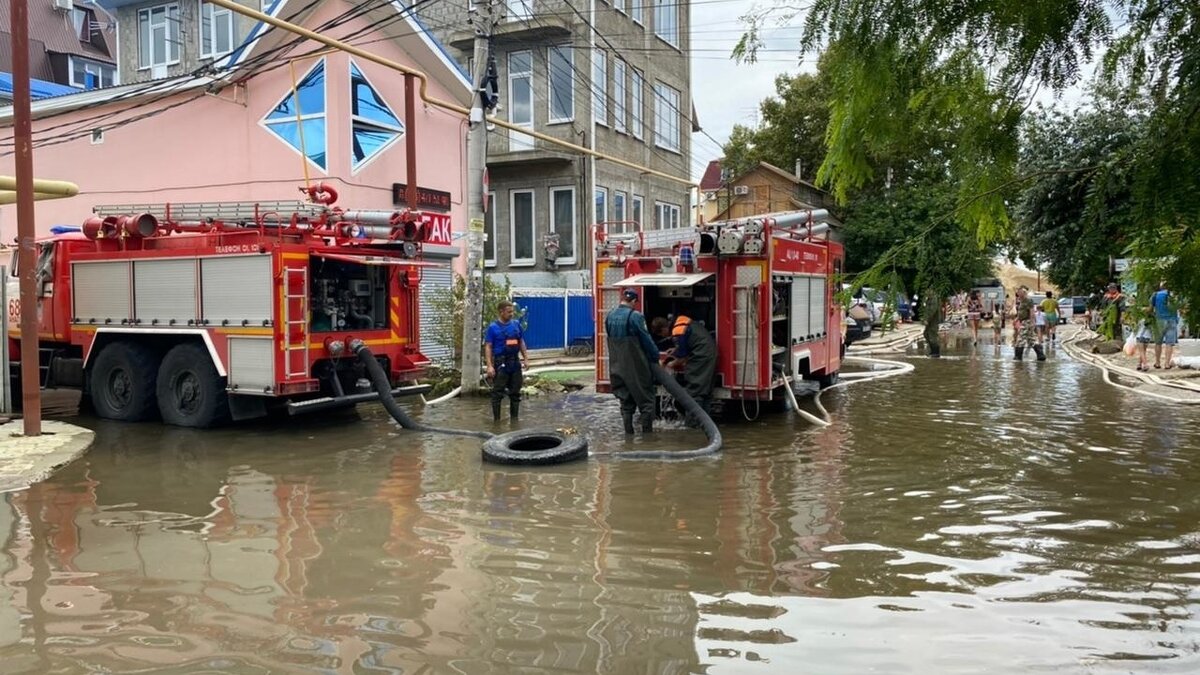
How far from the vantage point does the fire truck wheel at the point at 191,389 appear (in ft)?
34.3

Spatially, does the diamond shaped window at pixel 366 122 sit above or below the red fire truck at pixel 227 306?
above

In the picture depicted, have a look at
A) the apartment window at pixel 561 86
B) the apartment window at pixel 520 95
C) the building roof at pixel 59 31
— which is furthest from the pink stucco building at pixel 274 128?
the building roof at pixel 59 31

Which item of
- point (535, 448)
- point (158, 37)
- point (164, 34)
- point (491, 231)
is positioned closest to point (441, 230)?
point (491, 231)

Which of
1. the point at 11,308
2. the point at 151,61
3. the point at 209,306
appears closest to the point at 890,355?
the point at 209,306

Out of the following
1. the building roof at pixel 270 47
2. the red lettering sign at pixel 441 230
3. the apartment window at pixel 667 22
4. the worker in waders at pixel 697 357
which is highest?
the apartment window at pixel 667 22

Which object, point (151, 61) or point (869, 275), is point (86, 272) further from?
point (151, 61)

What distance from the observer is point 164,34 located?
23.9 metres

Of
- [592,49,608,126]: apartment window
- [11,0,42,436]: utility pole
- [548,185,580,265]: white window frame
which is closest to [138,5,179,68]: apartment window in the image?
[548,185,580,265]: white window frame

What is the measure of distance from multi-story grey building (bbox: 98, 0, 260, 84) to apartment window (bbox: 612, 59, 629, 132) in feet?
29.8

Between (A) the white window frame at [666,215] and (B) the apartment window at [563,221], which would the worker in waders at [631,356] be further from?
(A) the white window frame at [666,215]

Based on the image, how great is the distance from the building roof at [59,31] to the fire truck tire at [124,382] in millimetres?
34108

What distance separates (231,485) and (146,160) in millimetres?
13893

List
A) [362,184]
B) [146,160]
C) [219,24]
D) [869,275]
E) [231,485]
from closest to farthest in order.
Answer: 1. [869,275]
2. [231,485]
3. [362,184]
4. [146,160]
5. [219,24]

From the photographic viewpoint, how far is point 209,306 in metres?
10.4
